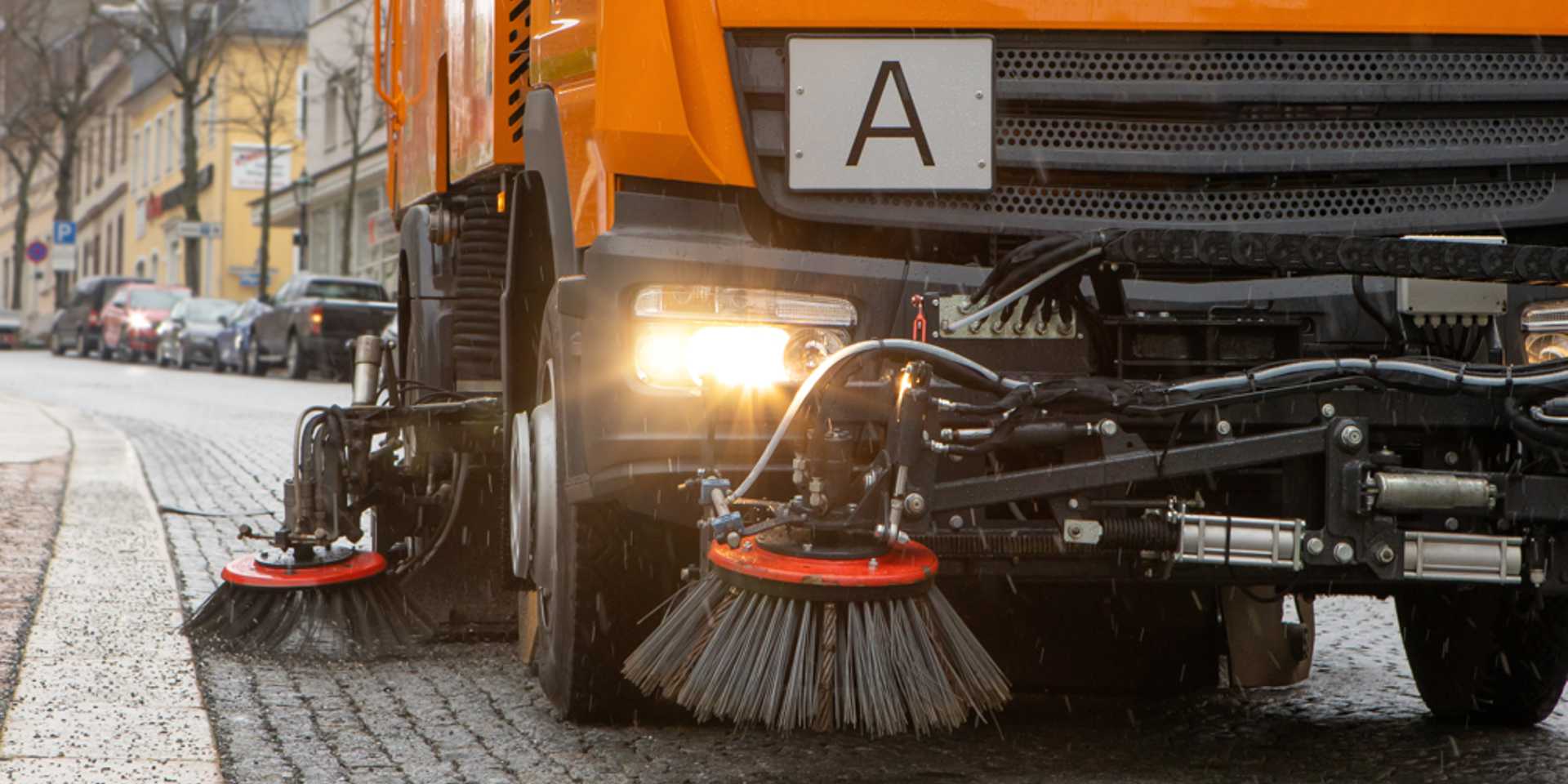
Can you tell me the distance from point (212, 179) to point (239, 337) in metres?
29.7

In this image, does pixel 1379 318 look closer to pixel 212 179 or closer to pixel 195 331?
pixel 195 331

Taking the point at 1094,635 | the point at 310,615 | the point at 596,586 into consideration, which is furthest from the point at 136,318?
the point at 596,586

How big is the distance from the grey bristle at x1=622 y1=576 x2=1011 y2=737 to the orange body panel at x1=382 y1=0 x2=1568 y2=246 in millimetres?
822

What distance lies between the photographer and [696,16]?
13.1 feet

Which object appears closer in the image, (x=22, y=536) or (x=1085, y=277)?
(x=1085, y=277)

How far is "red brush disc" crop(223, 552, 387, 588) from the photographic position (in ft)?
20.1

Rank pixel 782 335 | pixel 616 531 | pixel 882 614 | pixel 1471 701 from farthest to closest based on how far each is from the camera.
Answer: pixel 1471 701 → pixel 616 531 → pixel 782 335 → pixel 882 614

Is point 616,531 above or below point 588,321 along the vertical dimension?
below

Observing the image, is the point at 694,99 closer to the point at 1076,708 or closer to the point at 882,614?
the point at 882,614

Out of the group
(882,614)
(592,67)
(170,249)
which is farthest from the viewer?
(170,249)

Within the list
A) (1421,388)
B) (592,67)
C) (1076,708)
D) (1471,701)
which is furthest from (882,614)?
(1471,701)

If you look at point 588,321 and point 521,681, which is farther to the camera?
point 521,681

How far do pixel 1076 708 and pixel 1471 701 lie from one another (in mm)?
938

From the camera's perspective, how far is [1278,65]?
411 cm
